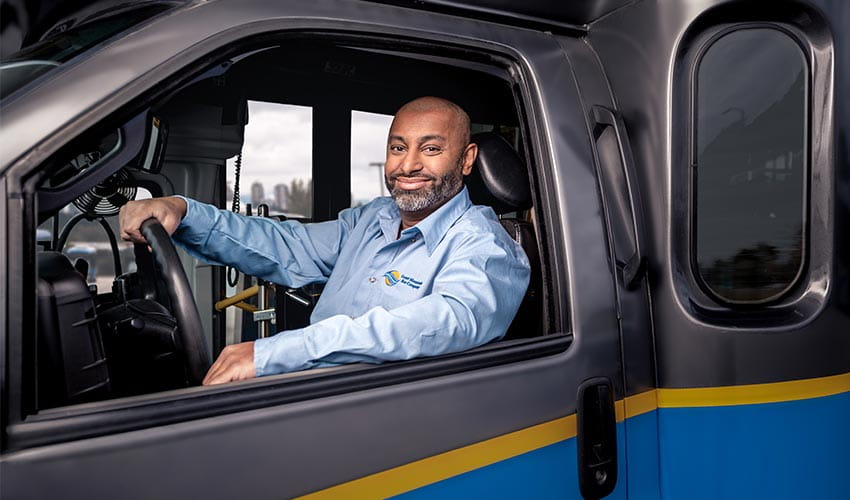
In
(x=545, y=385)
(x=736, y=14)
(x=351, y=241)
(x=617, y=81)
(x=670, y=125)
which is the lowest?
(x=545, y=385)

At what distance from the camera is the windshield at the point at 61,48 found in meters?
0.98

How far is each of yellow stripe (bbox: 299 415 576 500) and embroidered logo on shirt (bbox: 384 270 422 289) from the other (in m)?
0.53

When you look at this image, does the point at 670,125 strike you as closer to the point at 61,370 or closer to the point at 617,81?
the point at 617,81

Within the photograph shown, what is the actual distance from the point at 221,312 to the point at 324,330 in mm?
2674

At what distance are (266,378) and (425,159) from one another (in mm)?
1071

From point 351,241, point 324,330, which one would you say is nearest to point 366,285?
point 351,241

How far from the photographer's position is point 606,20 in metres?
1.53

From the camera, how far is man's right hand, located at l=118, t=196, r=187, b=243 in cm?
155

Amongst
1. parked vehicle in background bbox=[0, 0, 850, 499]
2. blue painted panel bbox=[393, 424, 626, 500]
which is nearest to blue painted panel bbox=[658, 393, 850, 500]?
parked vehicle in background bbox=[0, 0, 850, 499]

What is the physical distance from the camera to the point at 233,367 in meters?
1.11

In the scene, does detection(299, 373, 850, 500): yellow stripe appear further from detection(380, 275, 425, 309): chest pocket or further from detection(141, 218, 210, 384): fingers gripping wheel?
detection(380, 275, 425, 309): chest pocket

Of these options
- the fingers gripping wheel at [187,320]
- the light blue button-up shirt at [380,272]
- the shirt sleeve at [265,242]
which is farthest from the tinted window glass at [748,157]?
the shirt sleeve at [265,242]

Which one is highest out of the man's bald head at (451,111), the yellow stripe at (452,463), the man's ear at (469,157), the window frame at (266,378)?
the man's bald head at (451,111)

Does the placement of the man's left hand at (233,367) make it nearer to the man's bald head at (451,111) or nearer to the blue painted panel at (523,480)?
the blue painted panel at (523,480)
